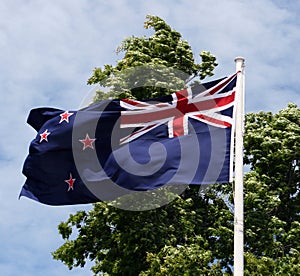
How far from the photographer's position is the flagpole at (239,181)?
500 inches

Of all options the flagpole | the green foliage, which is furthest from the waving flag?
the green foliage

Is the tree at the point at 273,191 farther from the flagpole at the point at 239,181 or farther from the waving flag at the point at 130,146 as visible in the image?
the flagpole at the point at 239,181

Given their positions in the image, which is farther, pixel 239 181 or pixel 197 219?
pixel 197 219

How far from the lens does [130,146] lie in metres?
15.1

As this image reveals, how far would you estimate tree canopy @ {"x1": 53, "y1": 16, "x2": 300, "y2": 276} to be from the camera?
2217 centimetres

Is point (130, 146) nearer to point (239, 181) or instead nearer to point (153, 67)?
point (239, 181)

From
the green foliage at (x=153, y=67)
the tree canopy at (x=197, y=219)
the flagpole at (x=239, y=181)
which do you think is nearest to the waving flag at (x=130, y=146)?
the flagpole at (x=239, y=181)

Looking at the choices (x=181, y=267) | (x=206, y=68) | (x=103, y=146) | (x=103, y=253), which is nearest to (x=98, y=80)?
(x=206, y=68)

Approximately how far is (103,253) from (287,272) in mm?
5827

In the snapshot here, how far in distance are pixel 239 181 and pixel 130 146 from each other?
2.81 meters

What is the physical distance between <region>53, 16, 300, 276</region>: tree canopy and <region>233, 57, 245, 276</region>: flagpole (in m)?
8.27

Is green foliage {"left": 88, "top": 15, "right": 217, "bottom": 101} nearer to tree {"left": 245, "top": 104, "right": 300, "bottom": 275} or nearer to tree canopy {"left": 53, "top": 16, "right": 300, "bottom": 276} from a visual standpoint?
tree canopy {"left": 53, "top": 16, "right": 300, "bottom": 276}

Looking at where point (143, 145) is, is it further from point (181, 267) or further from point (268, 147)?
point (268, 147)

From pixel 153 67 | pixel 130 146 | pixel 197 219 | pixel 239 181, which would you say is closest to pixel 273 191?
pixel 197 219
